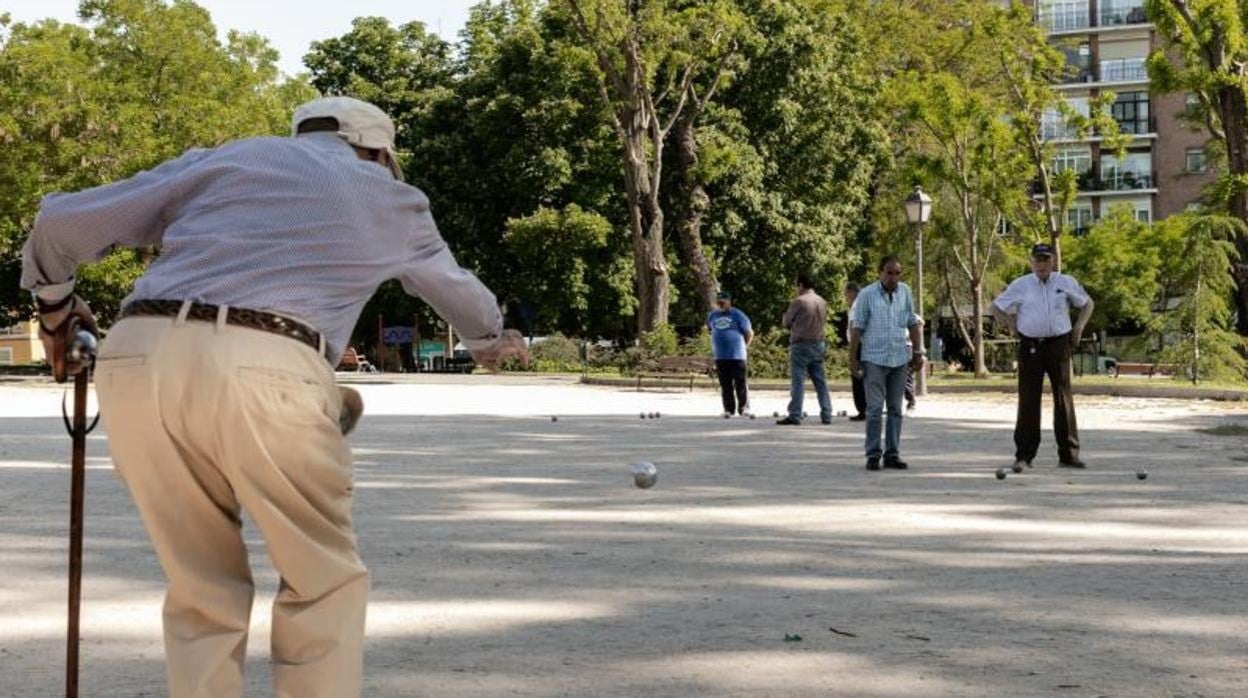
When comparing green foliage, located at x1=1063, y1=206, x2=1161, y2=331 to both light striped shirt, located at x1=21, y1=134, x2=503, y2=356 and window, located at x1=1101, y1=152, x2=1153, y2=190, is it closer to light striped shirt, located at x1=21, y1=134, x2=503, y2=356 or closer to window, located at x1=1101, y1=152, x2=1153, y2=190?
window, located at x1=1101, y1=152, x2=1153, y2=190

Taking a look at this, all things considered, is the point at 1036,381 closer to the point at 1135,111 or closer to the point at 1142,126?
the point at 1142,126

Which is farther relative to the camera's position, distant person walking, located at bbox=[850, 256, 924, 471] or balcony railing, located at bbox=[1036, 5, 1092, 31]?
balcony railing, located at bbox=[1036, 5, 1092, 31]

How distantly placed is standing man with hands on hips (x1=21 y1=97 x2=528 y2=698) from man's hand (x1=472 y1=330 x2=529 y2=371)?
403 mm

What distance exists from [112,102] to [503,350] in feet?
164

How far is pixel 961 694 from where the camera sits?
5.46m

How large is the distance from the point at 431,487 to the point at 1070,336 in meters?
5.26

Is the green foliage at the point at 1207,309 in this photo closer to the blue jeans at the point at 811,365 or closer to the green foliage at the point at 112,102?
the blue jeans at the point at 811,365

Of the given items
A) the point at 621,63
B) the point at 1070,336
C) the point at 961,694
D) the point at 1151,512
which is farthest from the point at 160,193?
the point at 621,63

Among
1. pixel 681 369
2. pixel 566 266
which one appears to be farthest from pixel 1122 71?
pixel 681 369

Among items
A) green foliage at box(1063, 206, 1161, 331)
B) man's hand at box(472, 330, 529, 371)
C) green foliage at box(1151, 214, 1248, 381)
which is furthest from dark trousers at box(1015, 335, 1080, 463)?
green foliage at box(1063, 206, 1161, 331)

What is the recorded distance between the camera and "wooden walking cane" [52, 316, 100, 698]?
4355mm

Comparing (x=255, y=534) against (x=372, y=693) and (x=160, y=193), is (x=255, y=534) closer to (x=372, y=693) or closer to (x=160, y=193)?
(x=372, y=693)

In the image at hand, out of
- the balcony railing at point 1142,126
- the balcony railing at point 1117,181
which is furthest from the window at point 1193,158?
the balcony railing at point 1142,126

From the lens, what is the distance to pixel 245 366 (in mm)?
3785
